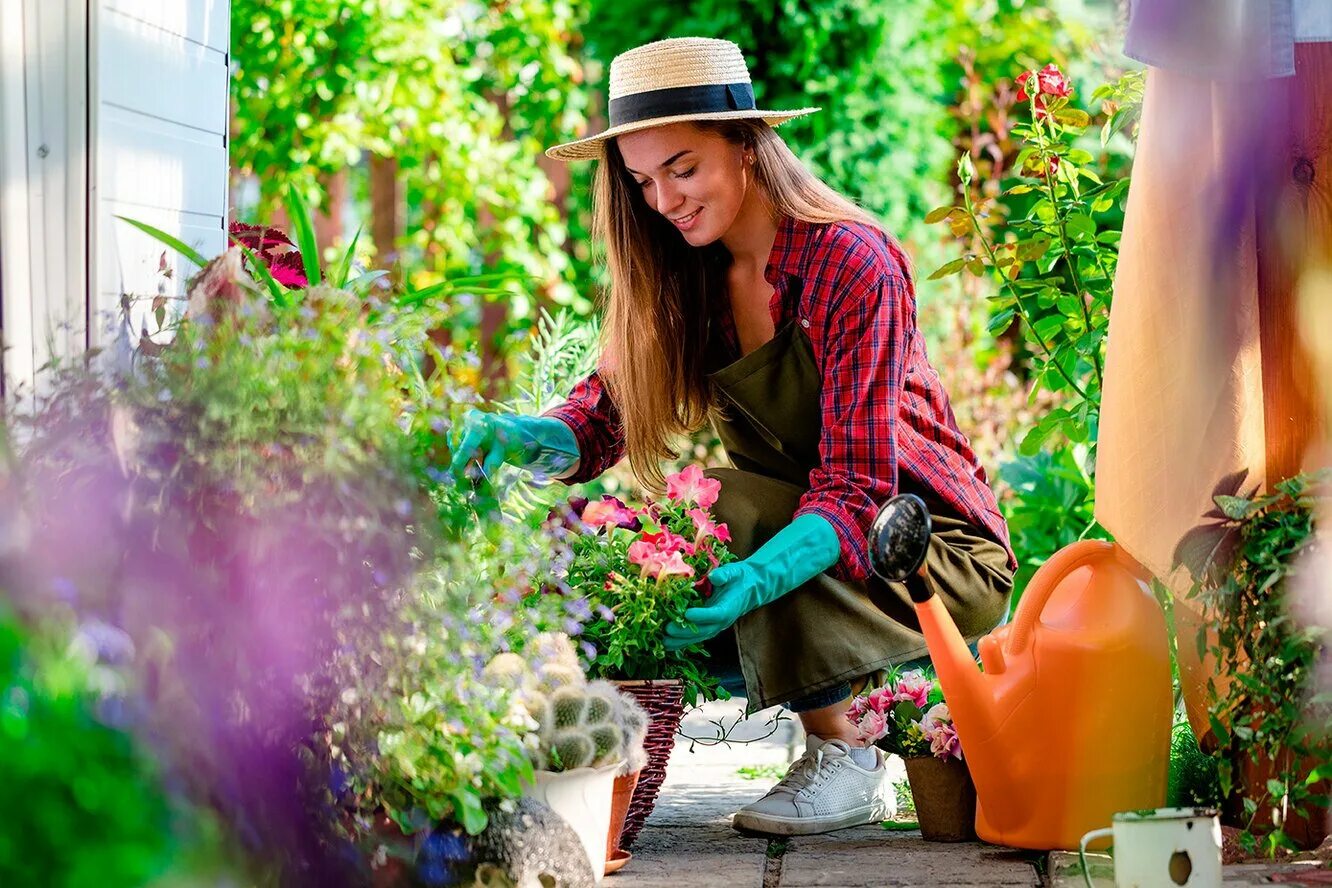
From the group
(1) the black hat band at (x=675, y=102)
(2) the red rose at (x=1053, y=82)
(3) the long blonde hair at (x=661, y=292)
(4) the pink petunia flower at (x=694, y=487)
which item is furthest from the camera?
(2) the red rose at (x=1053, y=82)

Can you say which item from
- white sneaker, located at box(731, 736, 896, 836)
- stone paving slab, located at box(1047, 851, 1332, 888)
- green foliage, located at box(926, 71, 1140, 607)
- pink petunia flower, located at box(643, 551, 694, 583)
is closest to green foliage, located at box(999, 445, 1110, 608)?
green foliage, located at box(926, 71, 1140, 607)

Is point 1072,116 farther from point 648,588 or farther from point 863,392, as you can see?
point 648,588

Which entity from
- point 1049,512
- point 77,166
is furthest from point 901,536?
point 1049,512

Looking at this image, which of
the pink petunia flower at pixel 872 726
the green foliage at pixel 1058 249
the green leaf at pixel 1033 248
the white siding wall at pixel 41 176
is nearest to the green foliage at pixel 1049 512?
the green foliage at pixel 1058 249

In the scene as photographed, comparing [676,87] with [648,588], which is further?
[676,87]

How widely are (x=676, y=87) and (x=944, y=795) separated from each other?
1188 millimetres

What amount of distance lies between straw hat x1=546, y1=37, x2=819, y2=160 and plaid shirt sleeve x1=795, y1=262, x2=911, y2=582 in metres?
0.35

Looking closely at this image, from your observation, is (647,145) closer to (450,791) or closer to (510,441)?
(510,441)

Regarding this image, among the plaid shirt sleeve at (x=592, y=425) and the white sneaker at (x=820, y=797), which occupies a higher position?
the plaid shirt sleeve at (x=592, y=425)

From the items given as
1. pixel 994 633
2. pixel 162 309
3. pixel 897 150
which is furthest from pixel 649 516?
pixel 897 150

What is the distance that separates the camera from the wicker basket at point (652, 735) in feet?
7.14

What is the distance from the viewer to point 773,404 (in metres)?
2.64

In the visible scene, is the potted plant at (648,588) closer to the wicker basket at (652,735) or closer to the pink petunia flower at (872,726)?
the wicker basket at (652,735)

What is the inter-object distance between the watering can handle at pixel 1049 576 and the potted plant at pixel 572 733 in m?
0.59
